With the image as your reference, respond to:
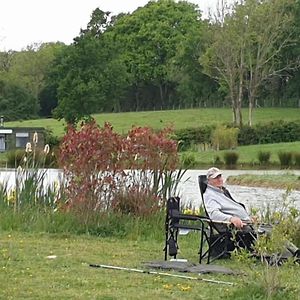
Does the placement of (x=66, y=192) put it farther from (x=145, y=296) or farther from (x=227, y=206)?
(x=145, y=296)

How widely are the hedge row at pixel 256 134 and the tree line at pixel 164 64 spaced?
2658mm

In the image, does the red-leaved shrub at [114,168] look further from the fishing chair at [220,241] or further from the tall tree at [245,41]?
the tall tree at [245,41]

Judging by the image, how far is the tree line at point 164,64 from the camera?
55.3 m

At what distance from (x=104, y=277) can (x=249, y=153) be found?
35.8 m

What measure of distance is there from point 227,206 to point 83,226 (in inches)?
106

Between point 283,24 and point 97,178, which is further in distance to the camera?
point 283,24

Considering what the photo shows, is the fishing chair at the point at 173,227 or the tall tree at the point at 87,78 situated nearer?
the fishing chair at the point at 173,227

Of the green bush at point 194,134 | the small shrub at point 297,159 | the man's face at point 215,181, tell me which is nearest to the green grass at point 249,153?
the small shrub at point 297,159

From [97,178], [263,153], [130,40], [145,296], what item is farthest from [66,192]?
[130,40]

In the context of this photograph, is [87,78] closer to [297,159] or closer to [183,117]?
[183,117]

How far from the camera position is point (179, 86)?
74.9 metres

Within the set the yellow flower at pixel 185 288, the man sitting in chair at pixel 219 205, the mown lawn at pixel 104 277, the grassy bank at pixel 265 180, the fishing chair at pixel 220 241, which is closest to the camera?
the mown lawn at pixel 104 277

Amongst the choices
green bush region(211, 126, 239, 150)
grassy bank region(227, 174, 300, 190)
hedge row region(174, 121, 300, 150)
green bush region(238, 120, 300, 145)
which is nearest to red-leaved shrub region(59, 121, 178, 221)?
grassy bank region(227, 174, 300, 190)

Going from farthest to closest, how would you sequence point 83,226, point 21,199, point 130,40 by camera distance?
point 130,40, point 21,199, point 83,226
